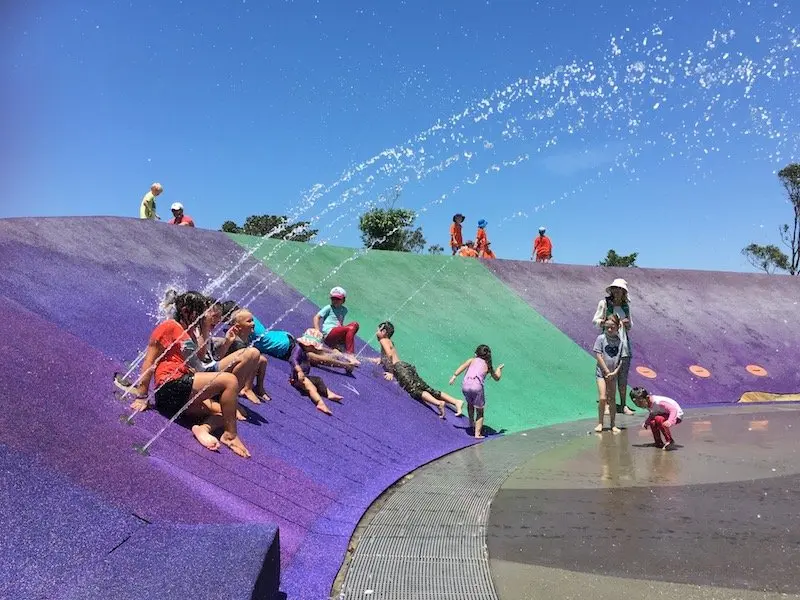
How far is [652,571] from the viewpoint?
12.0 feet

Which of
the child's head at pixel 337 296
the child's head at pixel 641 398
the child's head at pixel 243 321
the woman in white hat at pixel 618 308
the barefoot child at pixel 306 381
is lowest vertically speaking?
the child's head at pixel 641 398

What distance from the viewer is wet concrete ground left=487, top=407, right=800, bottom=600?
11.5ft

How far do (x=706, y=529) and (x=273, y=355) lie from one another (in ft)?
16.6

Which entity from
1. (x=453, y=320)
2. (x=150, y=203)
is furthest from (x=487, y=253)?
(x=150, y=203)

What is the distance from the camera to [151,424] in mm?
4613

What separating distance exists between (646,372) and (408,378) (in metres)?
5.40

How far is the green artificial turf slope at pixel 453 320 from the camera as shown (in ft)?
33.2

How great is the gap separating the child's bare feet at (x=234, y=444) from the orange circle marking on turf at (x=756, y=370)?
1119 centimetres

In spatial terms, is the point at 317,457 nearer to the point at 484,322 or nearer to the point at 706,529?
the point at 706,529

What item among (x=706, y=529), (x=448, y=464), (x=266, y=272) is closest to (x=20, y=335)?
(x=448, y=464)

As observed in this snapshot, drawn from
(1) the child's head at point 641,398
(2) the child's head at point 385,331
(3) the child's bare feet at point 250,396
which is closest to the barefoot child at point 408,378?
(2) the child's head at point 385,331

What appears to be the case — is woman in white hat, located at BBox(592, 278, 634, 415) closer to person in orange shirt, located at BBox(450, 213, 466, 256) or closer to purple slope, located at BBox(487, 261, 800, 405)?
purple slope, located at BBox(487, 261, 800, 405)

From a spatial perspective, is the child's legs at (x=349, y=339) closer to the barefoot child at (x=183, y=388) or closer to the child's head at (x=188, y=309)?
the child's head at (x=188, y=309)

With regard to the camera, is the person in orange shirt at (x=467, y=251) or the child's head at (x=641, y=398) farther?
the person in orange shirt at (x=467, y=251)
